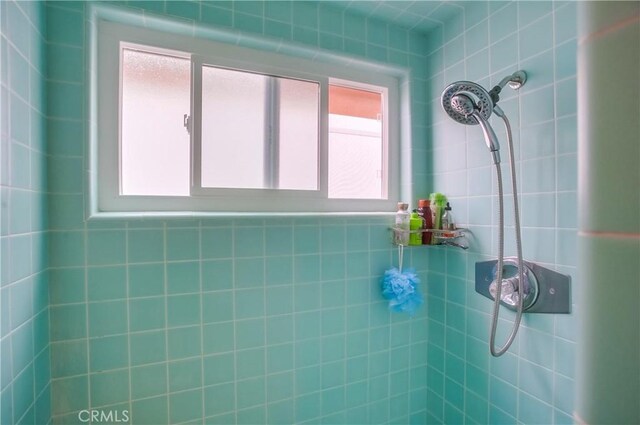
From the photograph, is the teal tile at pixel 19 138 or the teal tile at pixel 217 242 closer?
the teal tile at pixel 19 138

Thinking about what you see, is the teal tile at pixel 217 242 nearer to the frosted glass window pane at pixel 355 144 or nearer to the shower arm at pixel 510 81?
the frosted glass window pane at pixel 355 144

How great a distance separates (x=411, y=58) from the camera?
5.11 feet

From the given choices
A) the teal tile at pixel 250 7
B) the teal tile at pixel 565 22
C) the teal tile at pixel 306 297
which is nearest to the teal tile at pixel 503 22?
the teal tile at pixel 565 22

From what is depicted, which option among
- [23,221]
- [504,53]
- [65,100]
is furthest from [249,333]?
[504,53]

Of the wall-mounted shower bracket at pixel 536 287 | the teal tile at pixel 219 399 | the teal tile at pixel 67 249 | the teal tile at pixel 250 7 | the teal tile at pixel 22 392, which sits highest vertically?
the teal tile at pixel 250 7

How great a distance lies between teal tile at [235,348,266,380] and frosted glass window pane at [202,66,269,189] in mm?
703

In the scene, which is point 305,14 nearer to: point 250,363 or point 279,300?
point 279,300

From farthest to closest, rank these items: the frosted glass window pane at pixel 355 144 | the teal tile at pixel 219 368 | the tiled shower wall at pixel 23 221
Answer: the frosted glass window pane at pixel 355 144
the teal tile at pixel 219 368
the tiled shower wall at pixel 23 221

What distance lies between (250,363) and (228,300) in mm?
284

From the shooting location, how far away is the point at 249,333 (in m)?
1.26

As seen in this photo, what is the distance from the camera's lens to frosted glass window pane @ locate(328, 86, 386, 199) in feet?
5.14

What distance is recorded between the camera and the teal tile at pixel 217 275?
3.93 ft

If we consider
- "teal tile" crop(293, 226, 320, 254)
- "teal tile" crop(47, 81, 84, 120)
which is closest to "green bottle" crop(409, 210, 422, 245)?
"teal tile" crop(293, 226, 320, 254)

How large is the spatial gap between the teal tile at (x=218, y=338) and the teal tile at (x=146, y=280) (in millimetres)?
235
